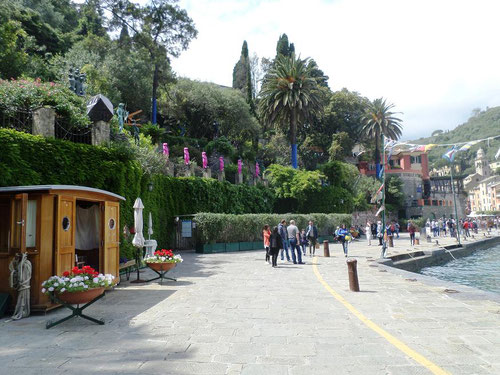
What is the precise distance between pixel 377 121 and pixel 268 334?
58.3m

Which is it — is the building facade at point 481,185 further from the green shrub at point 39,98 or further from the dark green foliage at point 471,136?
the green shrub at point 39,98

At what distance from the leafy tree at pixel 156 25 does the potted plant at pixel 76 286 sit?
3272cm

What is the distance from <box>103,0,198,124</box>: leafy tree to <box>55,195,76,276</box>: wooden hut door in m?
30.7

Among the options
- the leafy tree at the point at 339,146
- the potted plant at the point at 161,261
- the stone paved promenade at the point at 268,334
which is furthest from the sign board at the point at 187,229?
the leafy tree at the point at 339,146

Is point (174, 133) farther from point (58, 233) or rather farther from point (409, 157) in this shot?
point (409, 157)

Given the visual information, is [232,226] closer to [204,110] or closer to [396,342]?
[396,342]

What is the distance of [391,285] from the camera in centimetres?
1075

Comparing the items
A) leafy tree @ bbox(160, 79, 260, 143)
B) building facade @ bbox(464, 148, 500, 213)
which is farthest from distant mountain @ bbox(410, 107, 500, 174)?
leafy tree @ bbox(160, 79, 260, 143)

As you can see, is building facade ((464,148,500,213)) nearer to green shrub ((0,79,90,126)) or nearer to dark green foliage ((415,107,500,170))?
dark green foliage ((415,107,500,170))

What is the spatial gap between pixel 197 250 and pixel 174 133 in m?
26.1

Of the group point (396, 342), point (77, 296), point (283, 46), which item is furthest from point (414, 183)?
point (77, 296)

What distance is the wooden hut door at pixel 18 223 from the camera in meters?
7.77

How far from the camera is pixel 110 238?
1051cm

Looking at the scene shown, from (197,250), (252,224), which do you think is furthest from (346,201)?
(197,250)
